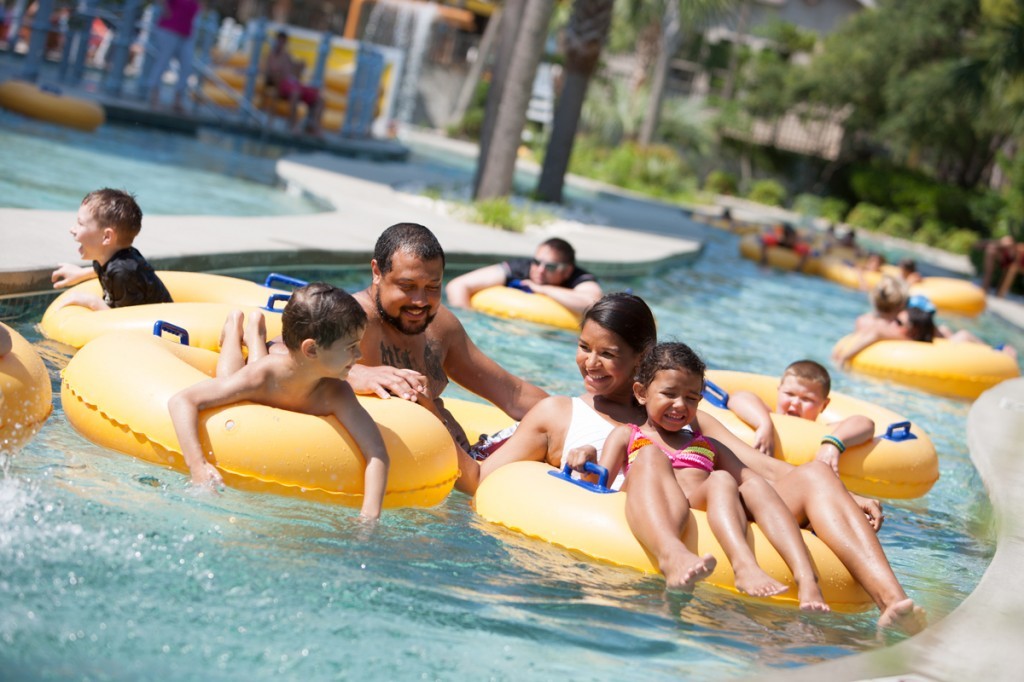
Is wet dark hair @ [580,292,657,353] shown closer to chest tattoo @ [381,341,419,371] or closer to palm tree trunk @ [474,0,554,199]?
chest tattoo @ [381,341,419,371]

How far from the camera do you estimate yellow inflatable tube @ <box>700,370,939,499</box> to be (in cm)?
579

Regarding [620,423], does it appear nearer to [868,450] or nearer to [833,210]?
[868,450]

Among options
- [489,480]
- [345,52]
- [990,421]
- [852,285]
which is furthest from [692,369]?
[345,52]

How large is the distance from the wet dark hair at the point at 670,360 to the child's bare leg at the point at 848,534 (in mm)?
519

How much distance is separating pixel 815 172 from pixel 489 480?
1252 inches

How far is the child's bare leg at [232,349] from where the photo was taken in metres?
4.55

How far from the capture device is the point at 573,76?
17.6 metres

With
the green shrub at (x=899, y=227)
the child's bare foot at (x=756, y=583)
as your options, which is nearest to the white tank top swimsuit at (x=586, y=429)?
the child's bare foot at (x=756, y=583)

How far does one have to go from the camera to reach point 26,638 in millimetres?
2975

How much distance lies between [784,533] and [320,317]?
167 cm

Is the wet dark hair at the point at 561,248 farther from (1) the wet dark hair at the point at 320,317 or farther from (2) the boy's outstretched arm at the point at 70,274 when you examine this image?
(1) the wet dark hair at the point at 320,317

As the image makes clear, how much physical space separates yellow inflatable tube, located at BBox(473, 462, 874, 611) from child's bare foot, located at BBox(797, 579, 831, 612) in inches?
3.6

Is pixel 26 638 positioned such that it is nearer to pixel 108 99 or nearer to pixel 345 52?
pixel 108 99

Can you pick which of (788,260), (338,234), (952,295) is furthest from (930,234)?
(338,234)
